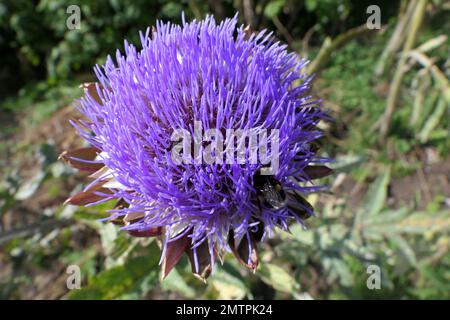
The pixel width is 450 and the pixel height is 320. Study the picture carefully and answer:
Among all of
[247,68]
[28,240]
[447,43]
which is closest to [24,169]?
[28,240]

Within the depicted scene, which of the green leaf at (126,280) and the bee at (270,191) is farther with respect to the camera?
the green leaf at (126,280)

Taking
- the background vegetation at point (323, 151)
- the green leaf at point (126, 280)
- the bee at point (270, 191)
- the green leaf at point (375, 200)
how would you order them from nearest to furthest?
the bee at point (270, 191), the green leaf at point (126, 280), the background vegetation at point (323, 151), the green leaf at point (375, 200)

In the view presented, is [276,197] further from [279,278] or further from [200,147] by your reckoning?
[279,278]

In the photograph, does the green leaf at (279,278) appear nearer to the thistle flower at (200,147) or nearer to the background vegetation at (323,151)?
the background vegetation at (323,151)

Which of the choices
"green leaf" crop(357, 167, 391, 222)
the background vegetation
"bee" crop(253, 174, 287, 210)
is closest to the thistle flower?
"bee" crop(253, 174, 287, 210)

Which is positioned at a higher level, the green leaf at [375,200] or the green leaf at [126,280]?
the green leaf at [375,200]

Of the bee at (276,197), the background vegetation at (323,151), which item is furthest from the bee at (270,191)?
the background vegetation at (323,151)
